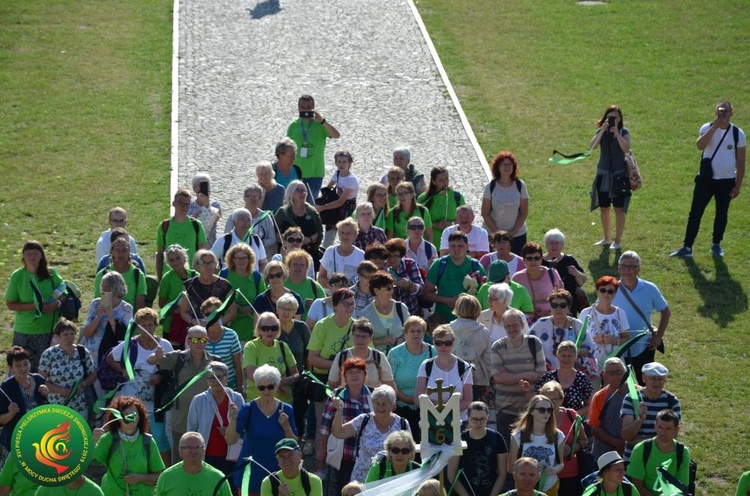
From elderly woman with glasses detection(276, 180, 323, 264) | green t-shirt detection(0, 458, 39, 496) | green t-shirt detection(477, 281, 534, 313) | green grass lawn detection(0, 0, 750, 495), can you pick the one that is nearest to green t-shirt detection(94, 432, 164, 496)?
green t-shirt detection(0, 458, 39, 496)

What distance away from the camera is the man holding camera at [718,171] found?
18.6 m

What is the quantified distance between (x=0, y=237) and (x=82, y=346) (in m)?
6.94

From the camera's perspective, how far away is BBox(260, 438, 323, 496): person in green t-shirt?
10938mm

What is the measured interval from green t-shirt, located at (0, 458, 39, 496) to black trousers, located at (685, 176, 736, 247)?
1117 cm

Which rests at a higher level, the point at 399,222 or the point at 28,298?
the point at 399,222

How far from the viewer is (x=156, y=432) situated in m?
12.8

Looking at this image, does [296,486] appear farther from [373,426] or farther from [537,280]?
[537,280]

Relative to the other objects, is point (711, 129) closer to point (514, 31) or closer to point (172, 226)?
point (172, 226)

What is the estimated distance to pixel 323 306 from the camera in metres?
13.7

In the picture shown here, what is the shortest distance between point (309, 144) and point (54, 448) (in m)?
9.47

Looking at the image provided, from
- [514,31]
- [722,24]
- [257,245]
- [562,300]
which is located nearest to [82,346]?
[257,245]

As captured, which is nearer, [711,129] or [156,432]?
[156,432]

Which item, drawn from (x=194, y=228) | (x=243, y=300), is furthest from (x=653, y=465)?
(x=194, y=228)

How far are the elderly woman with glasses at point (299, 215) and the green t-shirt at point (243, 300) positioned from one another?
1740 millimetres
